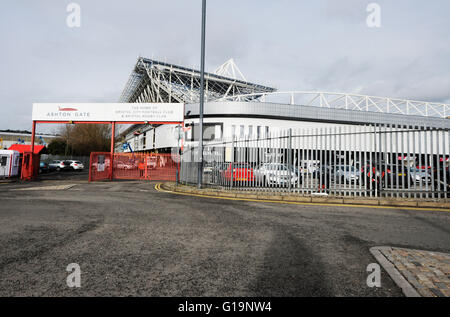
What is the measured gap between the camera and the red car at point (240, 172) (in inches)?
413

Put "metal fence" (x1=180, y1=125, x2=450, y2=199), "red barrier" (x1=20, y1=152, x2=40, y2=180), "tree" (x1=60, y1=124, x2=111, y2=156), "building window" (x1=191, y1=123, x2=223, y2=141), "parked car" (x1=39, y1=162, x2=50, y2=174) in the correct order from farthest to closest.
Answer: "tree" (x1=60, y1=124, x2=111, y2=156) < "building window" (x1=191, y1=123, x2=223, y2=141) < "parked car" (x1=39, y1=162, x2=50, y2=174) < "red barrier" (x1=20, y1=152, x2=40, y2=180) < "metal fence" (x1=180, y1=125, x2=450, y2=199)

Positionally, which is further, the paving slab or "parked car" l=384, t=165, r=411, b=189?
"parked car" l=384, t=165, r=411, b=189

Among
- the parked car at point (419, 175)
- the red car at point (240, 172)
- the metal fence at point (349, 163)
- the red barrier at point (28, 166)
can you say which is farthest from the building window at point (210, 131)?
the parked car at point (419, 175)

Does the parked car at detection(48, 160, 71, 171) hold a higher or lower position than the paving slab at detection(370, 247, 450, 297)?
higher

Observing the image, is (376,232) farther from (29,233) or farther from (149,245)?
(29,233)

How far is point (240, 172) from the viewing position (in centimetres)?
1060

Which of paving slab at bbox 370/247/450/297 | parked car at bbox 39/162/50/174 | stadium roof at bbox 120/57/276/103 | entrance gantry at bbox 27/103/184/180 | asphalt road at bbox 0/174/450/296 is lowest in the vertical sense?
asphalt road at bbox 0/174/450/296

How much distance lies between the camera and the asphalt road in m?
2.31

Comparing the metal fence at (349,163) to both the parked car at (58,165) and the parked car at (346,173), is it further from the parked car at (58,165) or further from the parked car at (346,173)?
the parked car at (58,165)

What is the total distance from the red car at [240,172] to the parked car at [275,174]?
31 centimetres

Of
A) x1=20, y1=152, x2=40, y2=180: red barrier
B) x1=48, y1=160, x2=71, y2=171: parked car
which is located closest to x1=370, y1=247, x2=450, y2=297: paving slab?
x1=20, y1=152, x2=40, y2=180: red barrier

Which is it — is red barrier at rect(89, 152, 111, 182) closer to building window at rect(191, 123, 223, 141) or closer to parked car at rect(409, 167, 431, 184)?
parked car at rect(409, 167, 431, 184)
